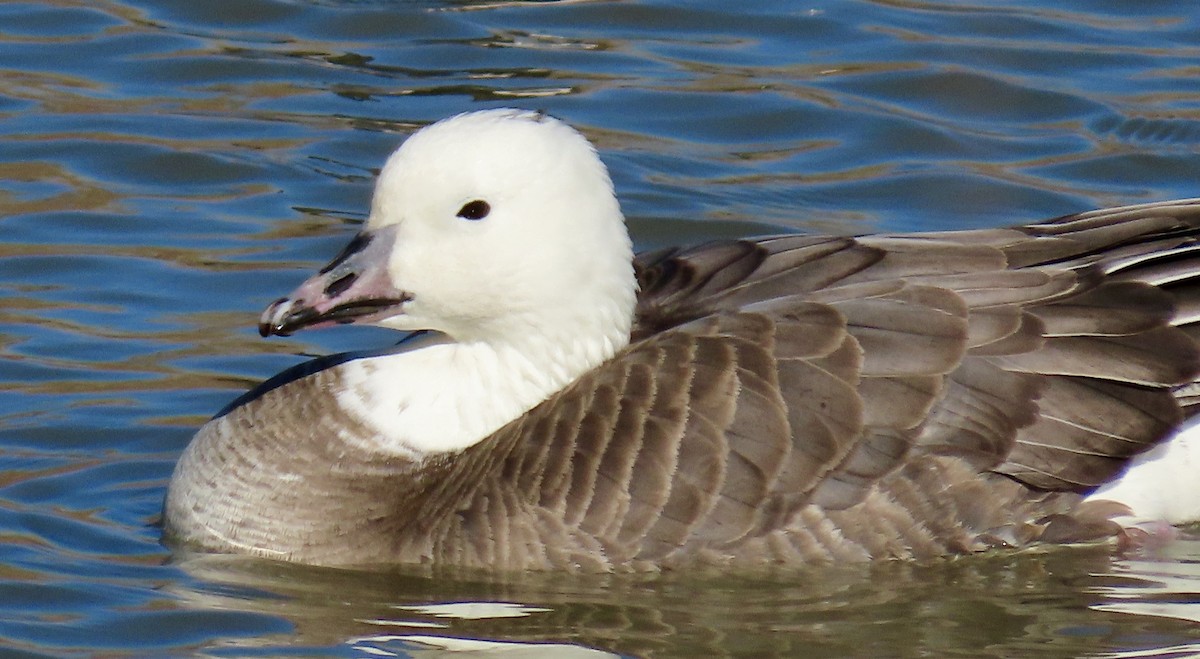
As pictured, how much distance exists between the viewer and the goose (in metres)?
6.63

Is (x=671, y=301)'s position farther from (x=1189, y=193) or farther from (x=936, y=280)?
(x=1189, y=193)

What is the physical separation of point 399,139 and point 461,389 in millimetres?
3547

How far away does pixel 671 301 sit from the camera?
7227 mm

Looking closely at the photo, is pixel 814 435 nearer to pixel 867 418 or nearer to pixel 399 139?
pixel 867 418

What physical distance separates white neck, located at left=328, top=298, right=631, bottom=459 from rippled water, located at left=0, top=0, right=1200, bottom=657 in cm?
48

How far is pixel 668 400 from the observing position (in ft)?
21.9

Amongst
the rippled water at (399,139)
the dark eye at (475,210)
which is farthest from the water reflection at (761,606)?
the dark eye at (475,210)

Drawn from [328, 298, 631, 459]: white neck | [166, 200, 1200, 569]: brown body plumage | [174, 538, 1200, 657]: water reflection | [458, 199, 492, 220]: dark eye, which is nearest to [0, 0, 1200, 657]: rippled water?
Answer: [174, 538, 1200, 657]: water reflection

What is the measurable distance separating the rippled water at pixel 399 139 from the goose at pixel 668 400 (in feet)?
0.48

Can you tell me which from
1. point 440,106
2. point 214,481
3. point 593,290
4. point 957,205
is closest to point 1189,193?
point 957,205

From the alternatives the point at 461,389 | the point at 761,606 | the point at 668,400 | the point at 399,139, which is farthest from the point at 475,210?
the point at 399,139

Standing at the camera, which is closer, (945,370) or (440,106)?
(945,370)

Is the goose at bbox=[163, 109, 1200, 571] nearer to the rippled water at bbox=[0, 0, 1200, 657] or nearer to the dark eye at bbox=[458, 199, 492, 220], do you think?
the dark eye at bbox=[458, 199, 492, 220]

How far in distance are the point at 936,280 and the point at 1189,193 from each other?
3591 millimetres
